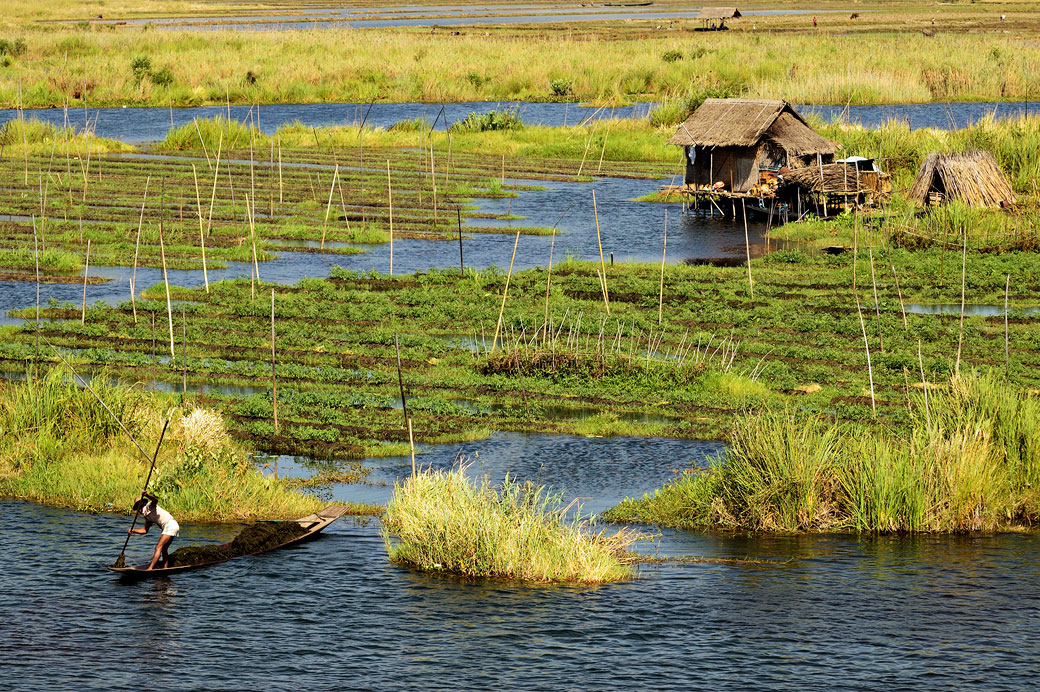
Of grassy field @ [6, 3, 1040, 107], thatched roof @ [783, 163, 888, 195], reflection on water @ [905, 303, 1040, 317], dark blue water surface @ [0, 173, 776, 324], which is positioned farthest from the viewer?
grassy field @ [6, 3, 1040, 107]

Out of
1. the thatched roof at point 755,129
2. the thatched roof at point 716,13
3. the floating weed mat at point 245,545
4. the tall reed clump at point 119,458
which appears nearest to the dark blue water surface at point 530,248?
the thatched roof at point 755,129

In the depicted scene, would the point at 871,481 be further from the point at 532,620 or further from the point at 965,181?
the point at 965,181

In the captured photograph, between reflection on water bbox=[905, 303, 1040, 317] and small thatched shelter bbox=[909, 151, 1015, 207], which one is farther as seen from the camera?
small thatched shelter bbox=[909, 151, 1015, 207]

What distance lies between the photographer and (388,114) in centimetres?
6944

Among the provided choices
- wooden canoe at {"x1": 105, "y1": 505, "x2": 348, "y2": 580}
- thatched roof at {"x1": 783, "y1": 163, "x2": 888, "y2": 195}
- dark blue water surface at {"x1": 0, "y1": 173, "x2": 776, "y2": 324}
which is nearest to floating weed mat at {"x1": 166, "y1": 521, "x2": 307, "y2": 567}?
wooden canoe at {"x1": 105, "y1": 505, "x2": 348, "y2": 580}

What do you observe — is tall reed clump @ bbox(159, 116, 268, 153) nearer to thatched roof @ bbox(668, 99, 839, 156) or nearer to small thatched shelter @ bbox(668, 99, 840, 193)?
small thatched shelter @ bbox(668, 99, 840, 193)

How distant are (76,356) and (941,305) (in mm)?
18973

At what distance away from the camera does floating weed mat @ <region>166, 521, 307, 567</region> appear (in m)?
16.3

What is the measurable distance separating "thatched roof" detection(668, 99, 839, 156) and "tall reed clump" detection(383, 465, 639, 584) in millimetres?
28346

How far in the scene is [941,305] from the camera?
29.7 m

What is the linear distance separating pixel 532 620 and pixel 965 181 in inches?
1086

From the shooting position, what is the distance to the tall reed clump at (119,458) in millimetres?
18344

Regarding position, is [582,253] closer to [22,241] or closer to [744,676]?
[22,241]

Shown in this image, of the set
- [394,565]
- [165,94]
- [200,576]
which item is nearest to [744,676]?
[394,565]
